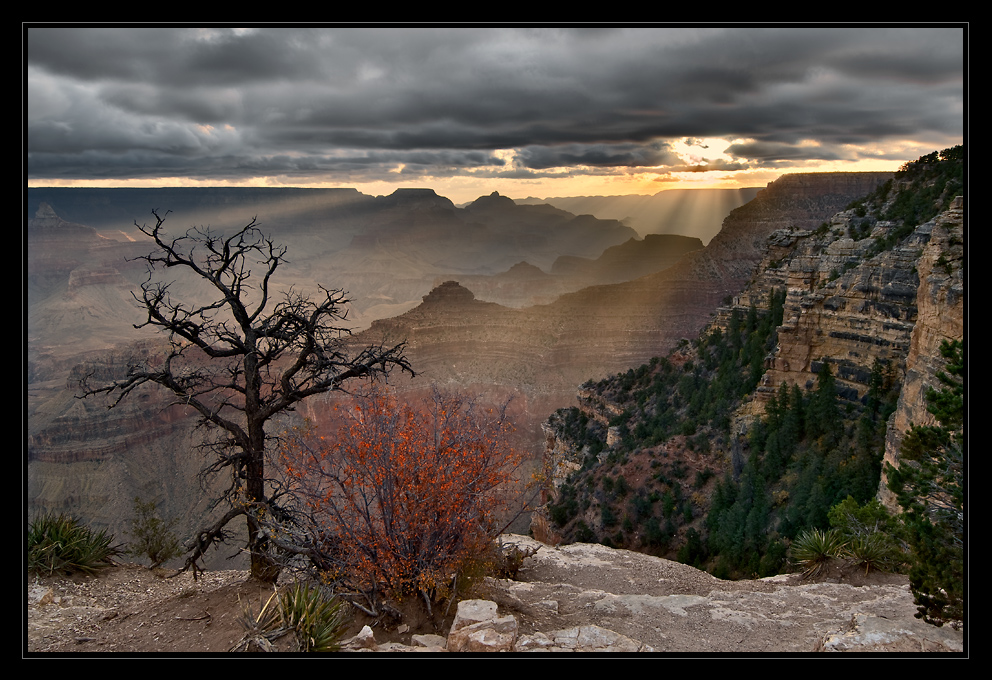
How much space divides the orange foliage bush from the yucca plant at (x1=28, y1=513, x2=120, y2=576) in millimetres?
4284

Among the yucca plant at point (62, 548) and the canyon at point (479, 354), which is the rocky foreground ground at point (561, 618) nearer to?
the yucca plant at point (62, 548)

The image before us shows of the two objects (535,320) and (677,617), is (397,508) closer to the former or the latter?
(677,617)

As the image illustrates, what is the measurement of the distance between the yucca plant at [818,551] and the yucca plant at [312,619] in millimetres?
9411

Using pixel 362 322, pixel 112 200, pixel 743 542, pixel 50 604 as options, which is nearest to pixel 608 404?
pixel 743 542

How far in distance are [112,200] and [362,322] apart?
255ft

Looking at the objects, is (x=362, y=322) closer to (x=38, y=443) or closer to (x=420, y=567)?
(x=38, y=443)

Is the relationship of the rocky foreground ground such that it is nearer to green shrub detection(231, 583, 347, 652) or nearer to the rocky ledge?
the rocky ledge

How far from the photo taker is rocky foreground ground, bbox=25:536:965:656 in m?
8.24

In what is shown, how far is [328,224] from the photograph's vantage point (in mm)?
193125

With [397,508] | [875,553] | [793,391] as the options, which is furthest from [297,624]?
[793,391]

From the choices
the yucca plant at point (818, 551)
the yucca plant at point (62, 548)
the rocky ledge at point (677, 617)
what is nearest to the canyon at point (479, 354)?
the yucca plant at point (62, 548)

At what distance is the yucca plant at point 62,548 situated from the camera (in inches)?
417

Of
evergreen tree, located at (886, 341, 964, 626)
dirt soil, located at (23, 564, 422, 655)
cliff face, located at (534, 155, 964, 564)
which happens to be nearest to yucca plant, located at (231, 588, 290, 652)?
dirt soil, located at (23, 564, 422, 655)

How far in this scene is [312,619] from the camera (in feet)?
25.9
